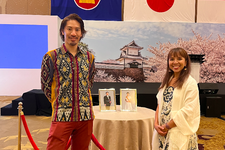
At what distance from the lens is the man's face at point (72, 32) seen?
1.31 metres

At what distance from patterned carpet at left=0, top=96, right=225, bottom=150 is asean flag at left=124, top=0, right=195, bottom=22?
158 inches

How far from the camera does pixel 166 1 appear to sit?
7035mm

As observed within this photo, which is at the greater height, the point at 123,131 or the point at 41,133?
the point at 123,131

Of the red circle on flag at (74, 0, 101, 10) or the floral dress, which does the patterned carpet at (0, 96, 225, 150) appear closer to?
the floral dress

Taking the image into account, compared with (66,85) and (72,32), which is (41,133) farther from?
(72,32)

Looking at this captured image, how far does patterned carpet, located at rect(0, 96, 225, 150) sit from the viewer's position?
284cm

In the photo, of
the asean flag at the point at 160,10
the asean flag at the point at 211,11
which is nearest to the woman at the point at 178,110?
the asean flag at the point at 160,10

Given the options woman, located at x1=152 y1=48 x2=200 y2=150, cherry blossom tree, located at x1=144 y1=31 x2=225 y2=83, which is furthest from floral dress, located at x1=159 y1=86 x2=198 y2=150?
cherry blossom tree, located at x1=144 y1=31 x2=225 y2=83

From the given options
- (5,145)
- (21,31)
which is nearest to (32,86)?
(21,31)

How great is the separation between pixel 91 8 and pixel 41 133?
5.15 meters

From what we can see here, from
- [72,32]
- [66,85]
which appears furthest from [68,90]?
[72,32]

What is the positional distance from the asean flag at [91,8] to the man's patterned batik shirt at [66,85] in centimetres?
618

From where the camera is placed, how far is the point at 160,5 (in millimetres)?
7066

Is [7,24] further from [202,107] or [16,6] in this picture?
[202,107]
